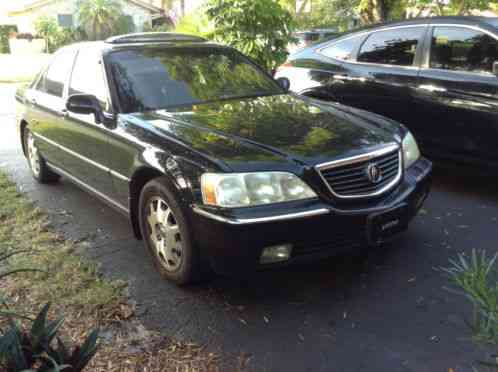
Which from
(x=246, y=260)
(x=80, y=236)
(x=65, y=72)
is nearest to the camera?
(x=246, y=260)

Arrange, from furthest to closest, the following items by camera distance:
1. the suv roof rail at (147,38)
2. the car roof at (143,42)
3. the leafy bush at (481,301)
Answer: the suv roof rail at (147,38), the car roof at (143,42), the leafy bush at (481,301)

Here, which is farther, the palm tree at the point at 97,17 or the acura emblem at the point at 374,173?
the palm tree at the point at 97,17

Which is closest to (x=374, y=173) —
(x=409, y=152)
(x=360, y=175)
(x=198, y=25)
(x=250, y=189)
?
(x=360, y=175)

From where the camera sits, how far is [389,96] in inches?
207

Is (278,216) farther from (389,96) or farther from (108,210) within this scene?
(389,96)

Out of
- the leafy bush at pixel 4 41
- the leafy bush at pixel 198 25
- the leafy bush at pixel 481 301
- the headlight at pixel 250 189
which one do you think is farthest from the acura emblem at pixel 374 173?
the leafy bush at pixel 4 41

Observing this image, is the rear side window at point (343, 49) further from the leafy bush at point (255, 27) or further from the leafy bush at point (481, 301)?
the leafy bush at point (481, 301)

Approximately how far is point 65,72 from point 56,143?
2.16 ft

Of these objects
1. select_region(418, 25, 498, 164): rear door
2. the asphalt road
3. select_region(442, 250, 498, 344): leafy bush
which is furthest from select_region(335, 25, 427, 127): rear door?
select_region(442, 250, 498, 344): leafy bush

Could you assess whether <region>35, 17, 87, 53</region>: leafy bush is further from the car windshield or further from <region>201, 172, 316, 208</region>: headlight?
<region>201, 172, 316, 208</region>: headlight

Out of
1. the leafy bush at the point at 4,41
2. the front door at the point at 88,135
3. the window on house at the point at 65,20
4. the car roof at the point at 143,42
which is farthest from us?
the leafy bush at the point at 4,41

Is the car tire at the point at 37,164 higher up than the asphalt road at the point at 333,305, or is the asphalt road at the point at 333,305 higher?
the car tire at the point at 37,164

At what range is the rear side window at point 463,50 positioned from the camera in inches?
182

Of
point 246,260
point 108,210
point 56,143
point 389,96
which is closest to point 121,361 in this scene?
point 246,260
